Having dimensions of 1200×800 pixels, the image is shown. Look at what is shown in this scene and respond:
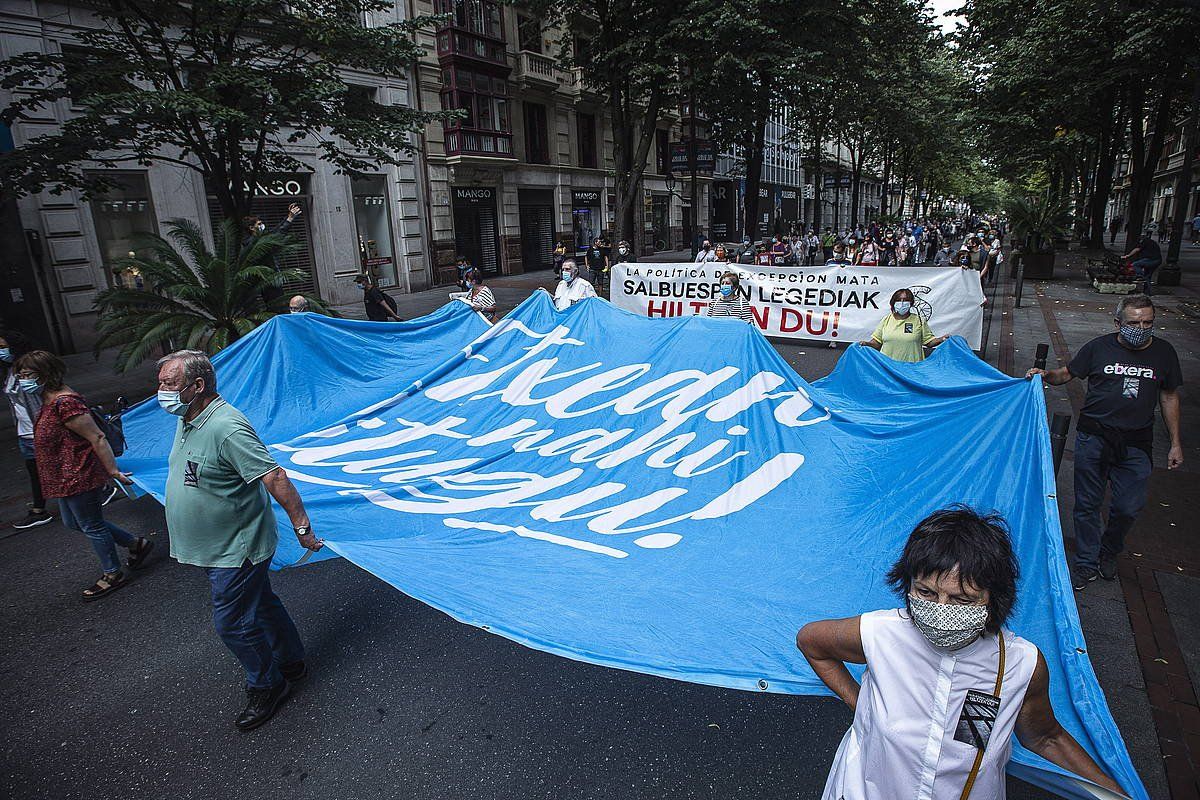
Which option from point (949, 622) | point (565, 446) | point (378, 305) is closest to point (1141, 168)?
point (378, 305)

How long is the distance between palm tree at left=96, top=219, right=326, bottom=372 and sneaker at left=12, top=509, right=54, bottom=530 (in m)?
3.71

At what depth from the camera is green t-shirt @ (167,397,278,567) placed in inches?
136

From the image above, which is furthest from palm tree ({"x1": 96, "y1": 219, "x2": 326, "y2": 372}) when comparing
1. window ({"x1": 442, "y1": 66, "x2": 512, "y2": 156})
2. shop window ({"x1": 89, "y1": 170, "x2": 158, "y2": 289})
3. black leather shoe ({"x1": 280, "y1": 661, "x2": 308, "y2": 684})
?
window ({"x1": 442, "y1": 66, "x2": 512, "y2": 156})

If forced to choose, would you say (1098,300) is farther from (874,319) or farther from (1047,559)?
(1047,559)

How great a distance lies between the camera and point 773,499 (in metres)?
4.41

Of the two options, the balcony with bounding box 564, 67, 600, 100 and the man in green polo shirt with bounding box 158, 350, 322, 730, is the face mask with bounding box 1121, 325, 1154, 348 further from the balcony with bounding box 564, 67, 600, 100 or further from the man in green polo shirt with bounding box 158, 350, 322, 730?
the balcony with bounding box 564, 67, 600, 100

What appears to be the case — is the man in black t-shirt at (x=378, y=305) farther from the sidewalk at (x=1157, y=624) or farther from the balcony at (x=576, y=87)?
the balcony at (x=576, y=87)

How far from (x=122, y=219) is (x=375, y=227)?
8.44m

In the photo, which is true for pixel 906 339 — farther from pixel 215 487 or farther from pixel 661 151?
pixel 661 151

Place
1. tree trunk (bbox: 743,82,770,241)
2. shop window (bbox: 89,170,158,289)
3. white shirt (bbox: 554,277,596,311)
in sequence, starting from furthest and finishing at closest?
1. tree trunk (bbox: 743,82,770,241)
2. shop window (bbox: 89,170,158,289)
3. white shirt (bbox: 554,277,596,311)

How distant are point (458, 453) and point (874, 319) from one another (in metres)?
10.4

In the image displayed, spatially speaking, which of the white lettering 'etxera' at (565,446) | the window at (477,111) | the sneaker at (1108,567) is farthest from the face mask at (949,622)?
the window at (477,111)

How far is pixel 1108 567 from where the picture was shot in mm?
5125

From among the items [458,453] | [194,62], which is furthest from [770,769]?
[194,62]
